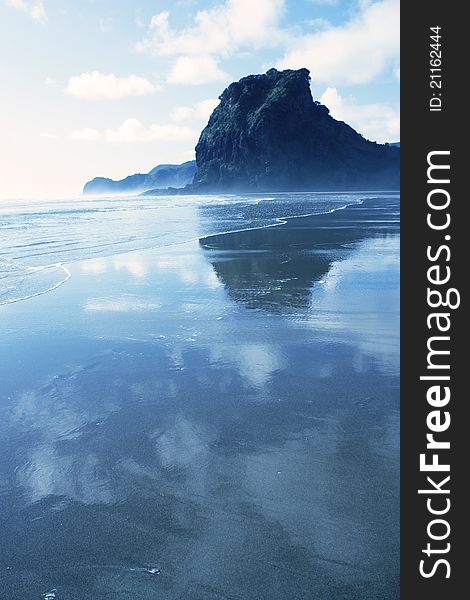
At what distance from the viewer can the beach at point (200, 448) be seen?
293 centimetres

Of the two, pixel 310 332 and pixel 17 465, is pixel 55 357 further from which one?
pixel 310 332

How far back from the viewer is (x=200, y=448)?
14.2 feet

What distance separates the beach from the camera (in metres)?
2.93

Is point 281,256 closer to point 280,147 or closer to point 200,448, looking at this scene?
point 200,448

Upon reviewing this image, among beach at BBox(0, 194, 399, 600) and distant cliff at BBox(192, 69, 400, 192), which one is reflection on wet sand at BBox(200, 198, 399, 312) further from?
distant cliff at BBox(192, 69, 400, 192)

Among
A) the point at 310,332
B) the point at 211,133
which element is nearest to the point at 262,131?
the point at 211,133

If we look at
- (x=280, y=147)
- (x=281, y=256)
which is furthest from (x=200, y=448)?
(x=280, y=147)

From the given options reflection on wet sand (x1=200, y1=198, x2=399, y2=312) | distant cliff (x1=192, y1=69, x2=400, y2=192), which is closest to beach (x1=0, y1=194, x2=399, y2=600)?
reflection on wet sand (x1=200, y1=198, x2=399, y2=312)

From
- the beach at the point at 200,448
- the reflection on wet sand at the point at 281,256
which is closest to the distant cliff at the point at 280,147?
the reflection on wet sand at the point at 281,256

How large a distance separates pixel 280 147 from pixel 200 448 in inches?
6114

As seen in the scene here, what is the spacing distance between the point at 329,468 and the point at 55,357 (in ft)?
15.5

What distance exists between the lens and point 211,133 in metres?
164

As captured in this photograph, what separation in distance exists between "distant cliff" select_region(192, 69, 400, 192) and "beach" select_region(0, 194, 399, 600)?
138 m

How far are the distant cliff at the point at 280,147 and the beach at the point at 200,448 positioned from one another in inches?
5425
